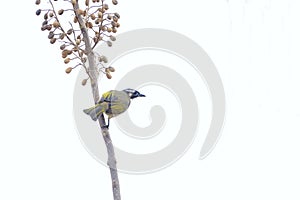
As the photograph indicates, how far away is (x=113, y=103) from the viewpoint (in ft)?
8.80

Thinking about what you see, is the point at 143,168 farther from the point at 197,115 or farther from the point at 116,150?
the point at 197,115

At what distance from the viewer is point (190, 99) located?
3.48m

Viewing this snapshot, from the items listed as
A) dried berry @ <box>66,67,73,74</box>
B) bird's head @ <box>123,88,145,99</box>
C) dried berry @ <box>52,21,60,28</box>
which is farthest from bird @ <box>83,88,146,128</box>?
dried berry @ <box>52,21,60,28</box>

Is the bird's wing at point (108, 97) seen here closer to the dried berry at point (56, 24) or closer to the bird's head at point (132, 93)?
the bird's head at point (132, 93)

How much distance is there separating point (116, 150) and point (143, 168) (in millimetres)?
200

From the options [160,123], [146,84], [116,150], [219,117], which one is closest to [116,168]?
[116,150]

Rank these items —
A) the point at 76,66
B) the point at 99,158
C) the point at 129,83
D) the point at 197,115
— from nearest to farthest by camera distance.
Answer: the point at 76,66
the point at 99,158
the point at 129,83
the point at 197,115

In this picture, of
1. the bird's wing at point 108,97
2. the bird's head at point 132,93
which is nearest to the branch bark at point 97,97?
the bird's wing at point 108,97

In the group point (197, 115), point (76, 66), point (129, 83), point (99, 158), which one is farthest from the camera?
point (197, 115)

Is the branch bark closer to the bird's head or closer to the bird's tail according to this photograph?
the bird's tail

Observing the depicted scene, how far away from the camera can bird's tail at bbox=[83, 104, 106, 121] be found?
2.62m

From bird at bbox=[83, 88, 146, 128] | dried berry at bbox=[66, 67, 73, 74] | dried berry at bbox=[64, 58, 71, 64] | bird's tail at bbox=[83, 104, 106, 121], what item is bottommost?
bird's tail at bbox=[83, 104, 106, 121]

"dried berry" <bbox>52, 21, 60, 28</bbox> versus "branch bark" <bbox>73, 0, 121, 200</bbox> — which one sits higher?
"dried berry" <bbox>52, 21, 60, 28</bbox>

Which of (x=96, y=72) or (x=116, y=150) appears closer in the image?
(x=96, y=72)
